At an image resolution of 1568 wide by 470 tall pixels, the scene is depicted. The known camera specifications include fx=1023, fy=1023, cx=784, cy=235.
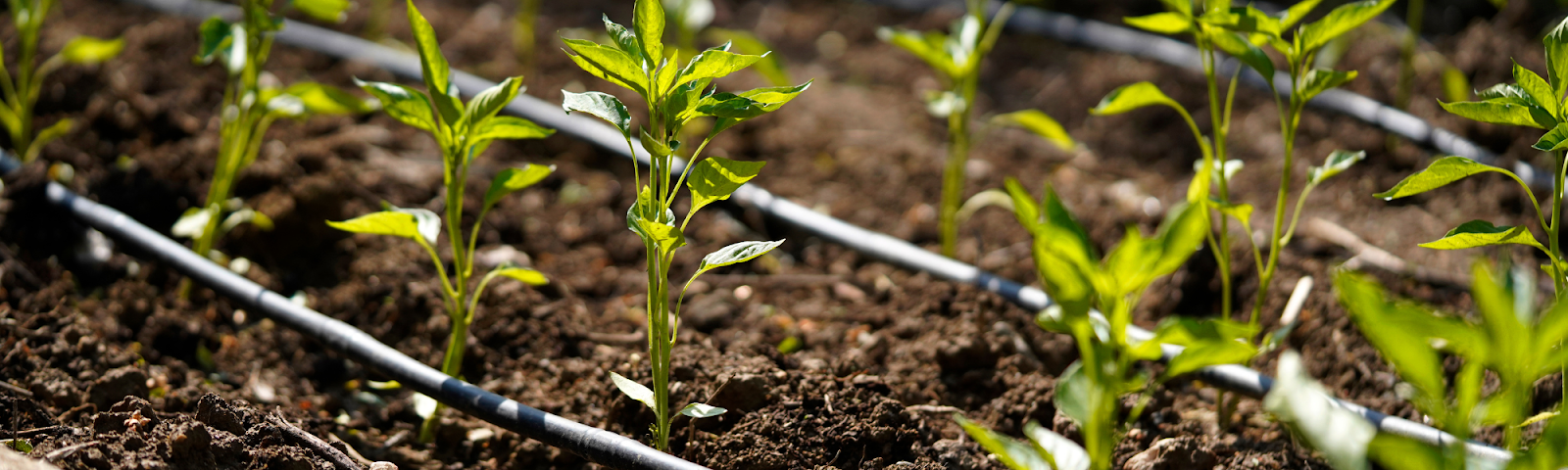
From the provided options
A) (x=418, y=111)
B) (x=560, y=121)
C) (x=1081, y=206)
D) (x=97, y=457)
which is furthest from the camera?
(x=560, y=121)

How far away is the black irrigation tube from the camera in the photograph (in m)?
2.55

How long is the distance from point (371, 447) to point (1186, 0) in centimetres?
145

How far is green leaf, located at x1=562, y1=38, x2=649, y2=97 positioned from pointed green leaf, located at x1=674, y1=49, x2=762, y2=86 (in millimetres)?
59

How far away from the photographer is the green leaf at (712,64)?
1218mm

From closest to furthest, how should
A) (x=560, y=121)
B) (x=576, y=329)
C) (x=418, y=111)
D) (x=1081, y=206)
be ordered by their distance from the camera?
1. (x=418, y=111)
2. (x=576, y=329)
3. (x=1081, y=206)
4. (x=560, y=121)

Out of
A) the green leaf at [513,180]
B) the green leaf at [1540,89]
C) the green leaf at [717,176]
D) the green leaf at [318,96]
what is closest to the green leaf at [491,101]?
the green leaf at [513,180]

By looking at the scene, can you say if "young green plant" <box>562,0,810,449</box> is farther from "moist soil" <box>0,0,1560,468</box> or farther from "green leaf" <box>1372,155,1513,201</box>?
"green leaf" <box>1372,155,1513,201</box>

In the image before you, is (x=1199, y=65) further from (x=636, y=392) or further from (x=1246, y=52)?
→ (x=636, y=392)

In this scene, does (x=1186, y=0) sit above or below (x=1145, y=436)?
above

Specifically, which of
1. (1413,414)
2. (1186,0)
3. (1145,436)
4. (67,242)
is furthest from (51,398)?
(1413,414)

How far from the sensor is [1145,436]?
165 centimetres

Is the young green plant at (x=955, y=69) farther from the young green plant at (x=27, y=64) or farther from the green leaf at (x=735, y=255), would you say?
the young green plant at (x=27, y=64)

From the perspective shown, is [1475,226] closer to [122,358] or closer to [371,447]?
[371,447]

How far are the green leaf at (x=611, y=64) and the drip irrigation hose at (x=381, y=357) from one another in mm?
477
